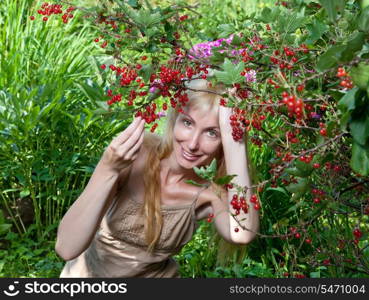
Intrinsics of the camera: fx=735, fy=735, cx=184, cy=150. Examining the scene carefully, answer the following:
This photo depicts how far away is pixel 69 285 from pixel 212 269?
3.95 ft

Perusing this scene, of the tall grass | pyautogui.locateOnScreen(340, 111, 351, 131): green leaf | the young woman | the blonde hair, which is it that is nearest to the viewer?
pyautogui.locateOnScreen(340, 111, 351, 131): green leaf

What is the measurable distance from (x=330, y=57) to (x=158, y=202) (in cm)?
151

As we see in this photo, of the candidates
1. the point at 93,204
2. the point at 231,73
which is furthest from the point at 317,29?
the point at 93,204

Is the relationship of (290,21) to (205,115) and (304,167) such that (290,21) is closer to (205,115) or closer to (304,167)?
(304,167)

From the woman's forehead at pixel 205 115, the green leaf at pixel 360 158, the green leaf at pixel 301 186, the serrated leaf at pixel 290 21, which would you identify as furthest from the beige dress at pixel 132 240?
the green leaf at pixel 360 158

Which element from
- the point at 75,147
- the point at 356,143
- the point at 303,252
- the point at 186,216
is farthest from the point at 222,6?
the point at 356,143

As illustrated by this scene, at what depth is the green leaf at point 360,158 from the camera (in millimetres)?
1404

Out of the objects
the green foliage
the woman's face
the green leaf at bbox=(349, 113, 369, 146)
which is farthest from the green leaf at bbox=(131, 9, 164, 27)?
the green foliage

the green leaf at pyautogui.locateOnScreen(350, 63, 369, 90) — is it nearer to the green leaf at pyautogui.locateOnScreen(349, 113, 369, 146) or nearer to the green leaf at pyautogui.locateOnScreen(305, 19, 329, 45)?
the green leaf at pyautogui.locateOnScreen(349, 113, 369, 146)

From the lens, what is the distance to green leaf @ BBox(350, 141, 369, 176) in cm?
140

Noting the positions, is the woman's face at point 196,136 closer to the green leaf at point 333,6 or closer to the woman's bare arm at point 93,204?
the woman's bare arm at point 93,204

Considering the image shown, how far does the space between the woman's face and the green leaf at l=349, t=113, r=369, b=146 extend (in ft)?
3.89

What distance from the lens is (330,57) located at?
1246 millimetres

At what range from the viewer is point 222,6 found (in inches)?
259
